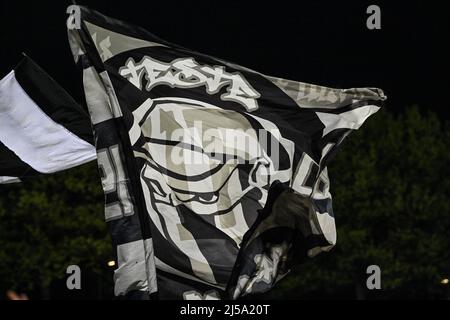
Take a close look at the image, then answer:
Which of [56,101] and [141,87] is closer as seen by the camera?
[141,87]

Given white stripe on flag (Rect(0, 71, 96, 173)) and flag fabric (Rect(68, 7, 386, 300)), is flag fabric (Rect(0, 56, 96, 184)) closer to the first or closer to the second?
white stripe on flag (Rect(0, 71, 96, 173))

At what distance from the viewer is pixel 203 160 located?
11.9 metres

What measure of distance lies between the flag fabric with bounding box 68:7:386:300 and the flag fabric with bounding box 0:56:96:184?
8.02 feet

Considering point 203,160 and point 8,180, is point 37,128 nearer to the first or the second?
point 8,180

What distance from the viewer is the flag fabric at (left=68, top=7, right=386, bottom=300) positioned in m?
11.3

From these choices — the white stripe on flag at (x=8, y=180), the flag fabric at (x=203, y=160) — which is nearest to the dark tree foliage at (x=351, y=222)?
the white stripe on flag at (x=8, y=180)

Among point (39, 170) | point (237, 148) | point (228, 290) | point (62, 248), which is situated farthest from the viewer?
point (62, 248)

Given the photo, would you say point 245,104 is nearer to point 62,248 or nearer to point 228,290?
point 228,290

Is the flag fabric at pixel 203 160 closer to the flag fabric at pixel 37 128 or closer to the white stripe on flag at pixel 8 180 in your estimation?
the flag fabric at pixel 37 128

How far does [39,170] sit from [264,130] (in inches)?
143

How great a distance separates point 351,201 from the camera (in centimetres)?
4403

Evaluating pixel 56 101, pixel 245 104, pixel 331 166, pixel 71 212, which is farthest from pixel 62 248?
pixel 245 104

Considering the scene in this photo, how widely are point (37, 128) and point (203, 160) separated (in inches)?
141

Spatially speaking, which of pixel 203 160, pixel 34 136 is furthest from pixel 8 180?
pixel 203 160
